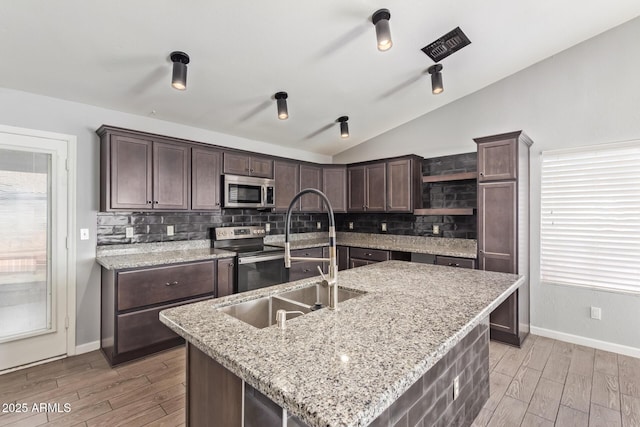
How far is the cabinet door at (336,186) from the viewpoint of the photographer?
15.7 ft

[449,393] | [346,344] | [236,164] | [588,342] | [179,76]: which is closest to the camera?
[346,344]

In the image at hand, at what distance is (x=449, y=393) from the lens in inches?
58.4

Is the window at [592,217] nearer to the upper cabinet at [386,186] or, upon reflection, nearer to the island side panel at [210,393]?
the upper cabinet at [386,186]

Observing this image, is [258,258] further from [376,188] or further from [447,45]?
[447,45]

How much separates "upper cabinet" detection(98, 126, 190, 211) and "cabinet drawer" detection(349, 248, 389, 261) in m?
2.37

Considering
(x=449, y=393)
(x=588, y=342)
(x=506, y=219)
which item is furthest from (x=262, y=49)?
(x=588, y=342)

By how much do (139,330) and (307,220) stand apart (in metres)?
2.90

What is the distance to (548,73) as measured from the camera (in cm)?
329

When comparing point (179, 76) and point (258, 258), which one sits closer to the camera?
point (179, 76)

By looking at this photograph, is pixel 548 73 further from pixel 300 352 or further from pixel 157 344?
pixel 157 344

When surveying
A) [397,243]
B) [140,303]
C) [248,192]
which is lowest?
[140,303]

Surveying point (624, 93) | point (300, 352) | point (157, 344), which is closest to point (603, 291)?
point (624, 93)

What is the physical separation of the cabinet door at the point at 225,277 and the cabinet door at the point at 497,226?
271 centimetres

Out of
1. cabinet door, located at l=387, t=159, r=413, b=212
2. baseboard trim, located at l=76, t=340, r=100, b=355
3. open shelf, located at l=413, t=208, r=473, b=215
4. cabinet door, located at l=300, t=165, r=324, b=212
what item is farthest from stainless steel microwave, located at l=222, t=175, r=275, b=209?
open shelf, located at l=413, t=208, r=473, b=215
